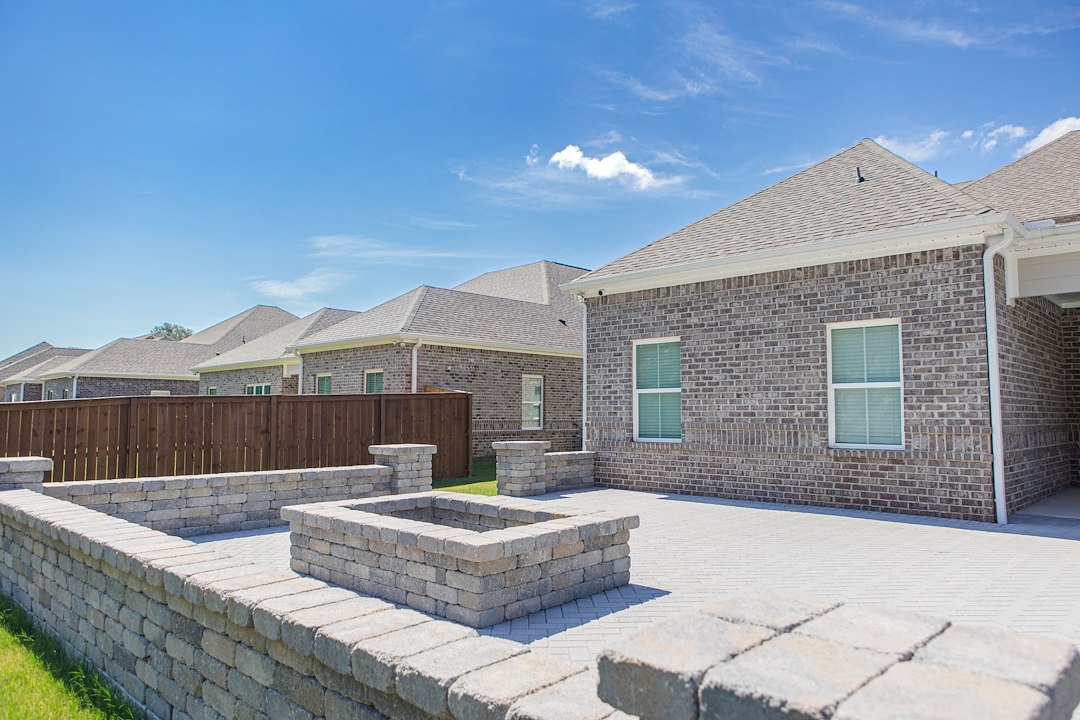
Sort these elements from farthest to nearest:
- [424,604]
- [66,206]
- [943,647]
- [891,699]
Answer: [66,206], [424,604], [943,647], [891,699]

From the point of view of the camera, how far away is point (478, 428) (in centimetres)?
1881

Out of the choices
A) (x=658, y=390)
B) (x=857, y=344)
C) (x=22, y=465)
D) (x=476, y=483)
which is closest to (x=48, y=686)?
(x=22, y=465)

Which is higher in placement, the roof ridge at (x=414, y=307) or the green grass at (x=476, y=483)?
the roof ridge at (x=414, y=307)

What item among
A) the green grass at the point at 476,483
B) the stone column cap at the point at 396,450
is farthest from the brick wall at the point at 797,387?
the stone column cap at the point at 396,450

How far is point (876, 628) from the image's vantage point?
1974 millimetres

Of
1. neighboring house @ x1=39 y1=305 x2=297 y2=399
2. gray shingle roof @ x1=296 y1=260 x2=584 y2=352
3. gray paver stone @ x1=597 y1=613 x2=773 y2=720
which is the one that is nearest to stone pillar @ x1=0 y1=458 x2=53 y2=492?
gray paver stone @ x1=597 y1=613 x2=773 y2=720

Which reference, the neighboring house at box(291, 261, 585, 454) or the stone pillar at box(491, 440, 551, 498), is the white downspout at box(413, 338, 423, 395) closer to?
the neighboring house at box(291, 261, 585, 454)

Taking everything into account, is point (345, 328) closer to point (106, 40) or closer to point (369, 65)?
point (369, 65)

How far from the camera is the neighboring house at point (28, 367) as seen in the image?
41.4 m

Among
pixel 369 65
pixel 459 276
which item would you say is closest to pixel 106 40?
pixel 369 65

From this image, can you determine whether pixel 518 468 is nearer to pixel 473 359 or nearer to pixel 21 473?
pixel 21 473

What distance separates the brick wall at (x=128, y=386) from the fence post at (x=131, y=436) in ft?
77.2

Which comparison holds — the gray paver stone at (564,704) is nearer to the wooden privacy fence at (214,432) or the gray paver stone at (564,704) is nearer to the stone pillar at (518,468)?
the stone pillar at (518,468)

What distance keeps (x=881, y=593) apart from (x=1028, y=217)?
24.2 ft
